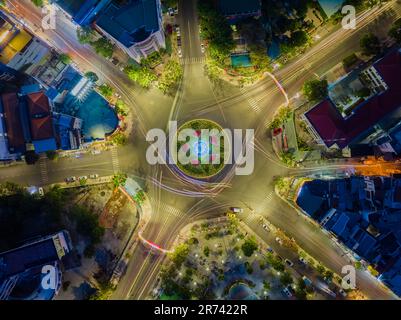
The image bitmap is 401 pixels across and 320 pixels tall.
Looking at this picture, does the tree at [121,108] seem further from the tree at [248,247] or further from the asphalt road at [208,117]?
the tree at [248,247]

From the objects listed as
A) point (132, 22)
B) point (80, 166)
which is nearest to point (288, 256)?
point (80, 166)

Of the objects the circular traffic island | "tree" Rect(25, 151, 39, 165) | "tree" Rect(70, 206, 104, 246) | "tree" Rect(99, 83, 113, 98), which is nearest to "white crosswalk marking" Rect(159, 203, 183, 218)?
the circular traffic island

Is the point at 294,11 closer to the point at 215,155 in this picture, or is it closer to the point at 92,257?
the point at 215,155

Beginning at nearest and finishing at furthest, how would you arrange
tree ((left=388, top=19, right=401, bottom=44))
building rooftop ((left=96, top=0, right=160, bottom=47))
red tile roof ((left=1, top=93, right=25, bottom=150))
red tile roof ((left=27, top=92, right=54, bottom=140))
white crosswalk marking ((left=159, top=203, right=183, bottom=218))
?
building rooftop ((left=96, top=0, right=160, bottom=47))
red tile roof ((left=27, top=92, right=54, bottom=140))
red tile roof ((left=1, top=93, right=25, bottom=150))
tree ((left=388, top=19, right=401, bottom=44))
white crosswalk marking ((left=159, top=203, right=183, bottom=218))

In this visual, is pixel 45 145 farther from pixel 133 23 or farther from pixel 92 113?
pixel 133 23

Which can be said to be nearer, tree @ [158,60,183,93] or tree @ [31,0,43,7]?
tree @ [158,60,183,93]

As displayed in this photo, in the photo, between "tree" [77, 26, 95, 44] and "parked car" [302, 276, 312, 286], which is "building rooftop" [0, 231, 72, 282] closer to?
"tree" [77, 26, 95, 44]

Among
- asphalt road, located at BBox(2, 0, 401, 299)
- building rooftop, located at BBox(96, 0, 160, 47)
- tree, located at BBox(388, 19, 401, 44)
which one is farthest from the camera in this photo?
asphalt road, located at BBox(2, 0, 401, 299)
